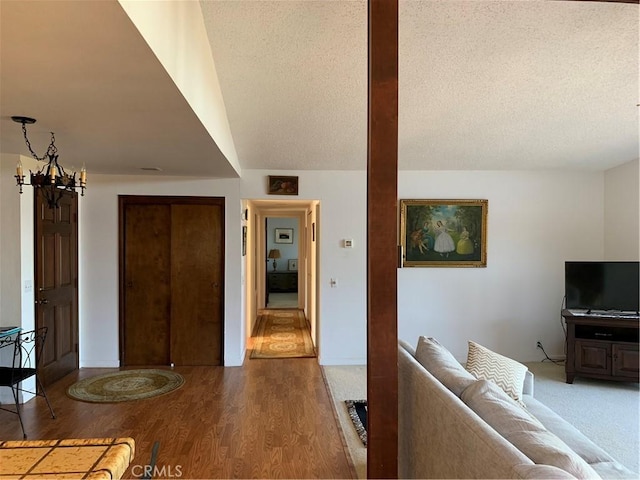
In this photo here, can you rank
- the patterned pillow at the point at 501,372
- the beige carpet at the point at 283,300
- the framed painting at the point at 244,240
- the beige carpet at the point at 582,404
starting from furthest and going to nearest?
the beige carpet at the point at 283,300 < the framed painting at the point at 244,240 < the beige carpet at the point at 582,404 < the patterned pillow at the point at 501,372

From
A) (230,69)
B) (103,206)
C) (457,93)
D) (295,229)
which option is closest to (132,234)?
(103,206)

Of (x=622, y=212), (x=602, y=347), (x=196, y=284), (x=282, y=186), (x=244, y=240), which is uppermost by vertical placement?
(x=282, y=186)

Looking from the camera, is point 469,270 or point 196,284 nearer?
point 196,284

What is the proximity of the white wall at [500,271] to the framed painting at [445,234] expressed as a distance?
0.32ft

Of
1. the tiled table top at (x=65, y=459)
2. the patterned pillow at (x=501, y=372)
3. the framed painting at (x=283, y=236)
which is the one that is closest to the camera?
the tiled table top at (x=65, y=459)

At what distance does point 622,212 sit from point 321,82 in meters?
3.99

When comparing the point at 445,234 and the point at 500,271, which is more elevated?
the point at 445,234

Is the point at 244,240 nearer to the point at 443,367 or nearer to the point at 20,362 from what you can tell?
the point at 20,362

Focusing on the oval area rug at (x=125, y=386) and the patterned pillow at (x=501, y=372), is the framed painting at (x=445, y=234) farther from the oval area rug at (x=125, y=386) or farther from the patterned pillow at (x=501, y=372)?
the oval area rug at (x=125, y=386)

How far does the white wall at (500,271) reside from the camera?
507 centimetres

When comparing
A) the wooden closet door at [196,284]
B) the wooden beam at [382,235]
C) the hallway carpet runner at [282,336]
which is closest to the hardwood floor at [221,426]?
the wooden closet door at [196,284]

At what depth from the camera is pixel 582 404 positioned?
3768 mm

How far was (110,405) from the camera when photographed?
3676 mm

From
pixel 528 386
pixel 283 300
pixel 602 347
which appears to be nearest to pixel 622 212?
pixel 602 347
